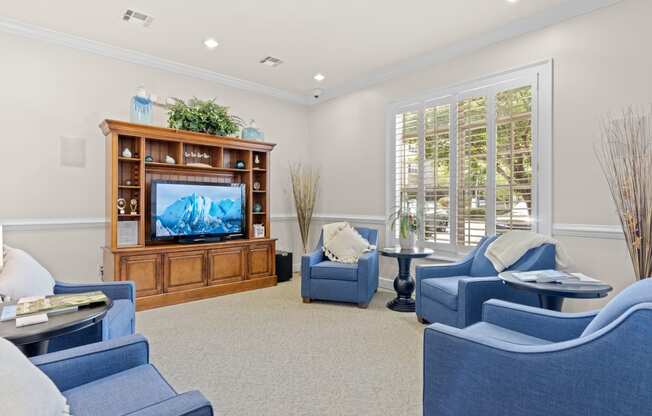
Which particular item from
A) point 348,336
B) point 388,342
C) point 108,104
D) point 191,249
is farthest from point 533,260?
point 108,104

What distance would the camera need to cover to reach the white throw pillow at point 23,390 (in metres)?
0.91

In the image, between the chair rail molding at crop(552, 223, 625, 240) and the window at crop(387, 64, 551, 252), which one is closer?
the chair rail molding at crop(552, 223, 625, 240)

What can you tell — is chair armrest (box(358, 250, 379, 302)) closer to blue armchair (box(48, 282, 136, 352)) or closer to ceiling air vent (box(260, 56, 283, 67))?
blue armchair (box(48, 282, 136, 352))

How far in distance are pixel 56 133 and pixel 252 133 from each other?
2.19 meters

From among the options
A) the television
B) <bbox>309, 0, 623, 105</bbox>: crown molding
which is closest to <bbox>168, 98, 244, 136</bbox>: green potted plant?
the television

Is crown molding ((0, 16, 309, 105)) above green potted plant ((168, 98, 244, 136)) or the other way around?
above

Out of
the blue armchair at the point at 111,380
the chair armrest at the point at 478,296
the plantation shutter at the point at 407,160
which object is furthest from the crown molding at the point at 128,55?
the chair armrest at the point at 478,296

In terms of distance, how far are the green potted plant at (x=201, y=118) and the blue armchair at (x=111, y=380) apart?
328 cm

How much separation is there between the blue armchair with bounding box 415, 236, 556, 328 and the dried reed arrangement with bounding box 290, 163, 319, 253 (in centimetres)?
258

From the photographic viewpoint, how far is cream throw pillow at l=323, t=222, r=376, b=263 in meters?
4.32

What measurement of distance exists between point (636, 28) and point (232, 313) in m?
4.36

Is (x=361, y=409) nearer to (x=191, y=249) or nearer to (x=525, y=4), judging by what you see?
(x=191, y=249)

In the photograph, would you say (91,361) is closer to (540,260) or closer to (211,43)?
(540,260)

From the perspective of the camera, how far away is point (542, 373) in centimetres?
129
